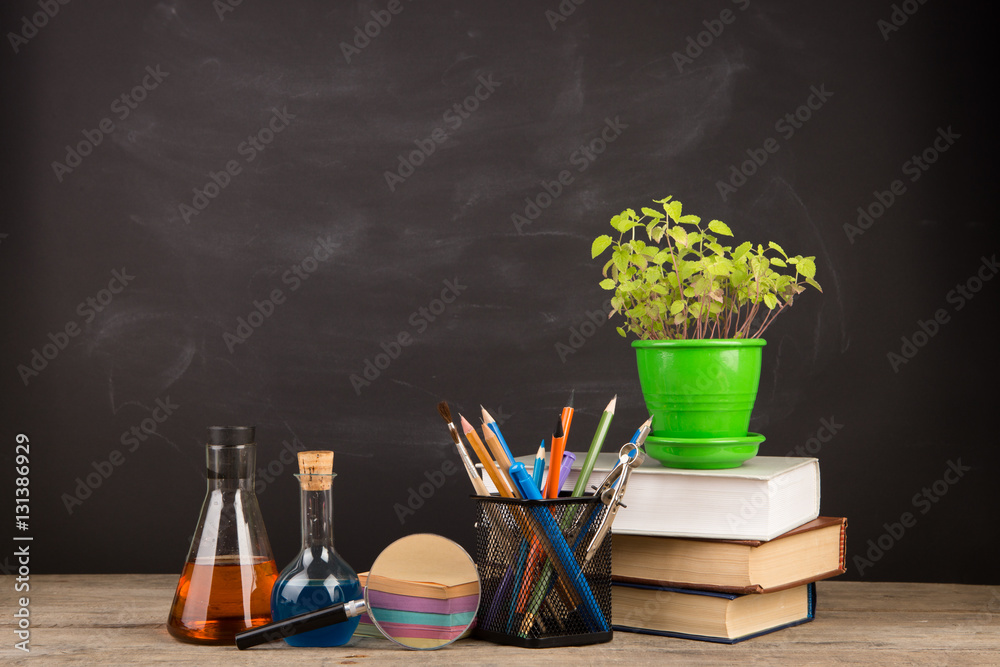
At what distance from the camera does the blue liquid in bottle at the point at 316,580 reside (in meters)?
0.83

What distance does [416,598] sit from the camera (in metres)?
0.83

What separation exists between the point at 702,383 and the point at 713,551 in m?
0.17

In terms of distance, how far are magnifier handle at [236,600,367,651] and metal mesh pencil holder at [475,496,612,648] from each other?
13cm

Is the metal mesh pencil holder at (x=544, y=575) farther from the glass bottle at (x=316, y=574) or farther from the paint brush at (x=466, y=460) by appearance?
the glass bottle at (x=316, y=574)

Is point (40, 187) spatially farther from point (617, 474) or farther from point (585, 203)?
point (617, 474)

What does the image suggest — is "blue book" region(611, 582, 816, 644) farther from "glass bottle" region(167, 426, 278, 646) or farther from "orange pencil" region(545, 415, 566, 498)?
"glass bottle" region(167, 426, 278, 646)

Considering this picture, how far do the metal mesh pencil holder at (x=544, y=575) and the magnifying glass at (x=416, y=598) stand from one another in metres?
0.03

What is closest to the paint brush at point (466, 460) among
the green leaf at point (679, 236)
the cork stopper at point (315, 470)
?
the cork stopper at point (315, 470)

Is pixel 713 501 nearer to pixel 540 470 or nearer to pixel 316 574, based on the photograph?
pixel 540 470

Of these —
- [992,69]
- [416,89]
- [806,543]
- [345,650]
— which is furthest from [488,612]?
[992,69]

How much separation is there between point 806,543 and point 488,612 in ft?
1.17

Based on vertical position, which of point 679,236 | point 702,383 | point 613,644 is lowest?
point 613,644

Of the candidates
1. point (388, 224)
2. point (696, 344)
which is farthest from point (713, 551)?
point (388, 224)

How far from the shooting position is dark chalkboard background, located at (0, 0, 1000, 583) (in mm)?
1336
